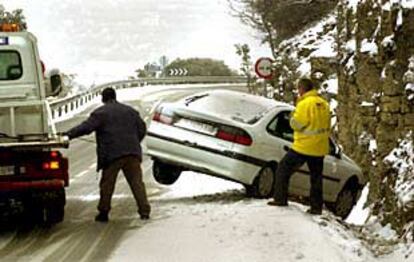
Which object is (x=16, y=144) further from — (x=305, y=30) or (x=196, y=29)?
(x=196, y=29)

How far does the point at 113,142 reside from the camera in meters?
11.7

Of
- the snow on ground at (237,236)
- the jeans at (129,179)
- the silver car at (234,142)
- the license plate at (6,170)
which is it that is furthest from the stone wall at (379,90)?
the license plate at (6,170)

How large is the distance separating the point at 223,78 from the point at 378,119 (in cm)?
5274

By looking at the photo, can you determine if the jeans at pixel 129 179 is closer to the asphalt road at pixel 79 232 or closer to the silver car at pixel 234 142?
the asphalt road at pixel 79 232

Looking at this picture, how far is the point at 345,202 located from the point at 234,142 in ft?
8.80

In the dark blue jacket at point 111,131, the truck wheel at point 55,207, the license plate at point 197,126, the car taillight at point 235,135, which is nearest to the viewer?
the truck wheel at point 55,207

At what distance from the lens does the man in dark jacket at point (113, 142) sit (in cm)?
1166

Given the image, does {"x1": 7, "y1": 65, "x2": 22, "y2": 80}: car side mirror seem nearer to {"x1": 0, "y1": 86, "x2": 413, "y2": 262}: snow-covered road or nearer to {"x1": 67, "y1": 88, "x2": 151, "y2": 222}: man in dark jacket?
{"x1": 67, "y1": 88, "x2": 151, "y2": 222}: man in dark jacket

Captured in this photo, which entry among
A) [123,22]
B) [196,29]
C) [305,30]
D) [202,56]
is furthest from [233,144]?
[123,22]

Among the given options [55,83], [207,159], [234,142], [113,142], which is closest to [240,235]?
[113,142]

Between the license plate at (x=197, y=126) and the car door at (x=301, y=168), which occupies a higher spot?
the license plate at (x=197, y=126)

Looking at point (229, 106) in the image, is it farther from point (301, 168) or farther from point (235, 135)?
point (301, 168)

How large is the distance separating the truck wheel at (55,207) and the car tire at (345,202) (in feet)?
16.4

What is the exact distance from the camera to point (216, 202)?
44.3 feet
